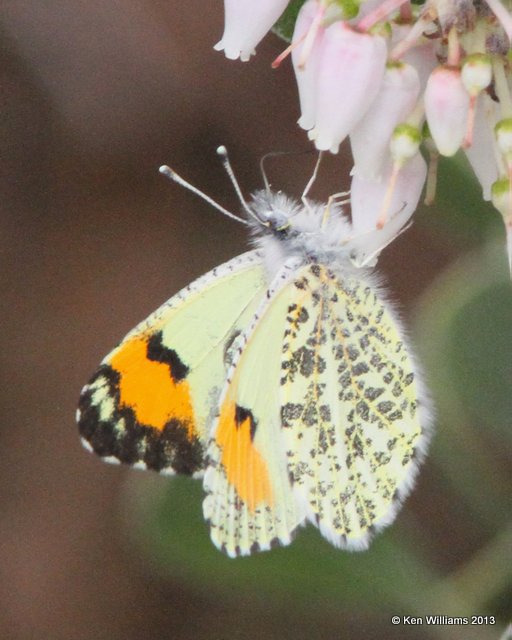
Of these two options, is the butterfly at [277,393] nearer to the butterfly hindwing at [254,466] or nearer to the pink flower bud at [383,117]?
the butterfly hindwing at [254,466]

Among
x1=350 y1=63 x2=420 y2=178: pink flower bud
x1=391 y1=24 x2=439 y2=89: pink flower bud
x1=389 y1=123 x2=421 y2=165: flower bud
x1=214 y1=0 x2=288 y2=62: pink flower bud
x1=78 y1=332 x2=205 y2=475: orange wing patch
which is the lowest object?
x1=78 y1=332 x2=205 y2=475: orange wing patch

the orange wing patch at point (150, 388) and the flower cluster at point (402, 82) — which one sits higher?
the flower cluster at point (402, 82)

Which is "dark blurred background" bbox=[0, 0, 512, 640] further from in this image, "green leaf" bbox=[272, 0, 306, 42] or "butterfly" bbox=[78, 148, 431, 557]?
"green leaf" bbox=[272, 0, 306, 42]

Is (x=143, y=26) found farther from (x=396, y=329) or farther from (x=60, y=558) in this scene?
(x=396, y=329)

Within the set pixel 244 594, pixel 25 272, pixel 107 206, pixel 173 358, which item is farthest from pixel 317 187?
pixel 173 358
